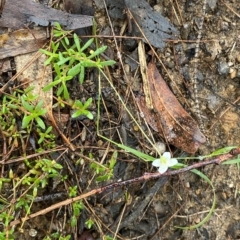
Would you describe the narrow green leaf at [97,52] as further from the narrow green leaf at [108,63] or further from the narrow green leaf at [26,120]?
the narrow green leaf at [26,120]

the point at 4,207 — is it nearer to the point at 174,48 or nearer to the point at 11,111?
the point at 11,111

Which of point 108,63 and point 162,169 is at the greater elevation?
point 108,63

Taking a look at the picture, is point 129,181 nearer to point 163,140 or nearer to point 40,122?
point 163,140

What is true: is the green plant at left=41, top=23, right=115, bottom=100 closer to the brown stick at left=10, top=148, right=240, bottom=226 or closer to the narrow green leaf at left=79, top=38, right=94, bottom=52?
the narrow green leaf at left=79, top=38, right=94, bottom=52

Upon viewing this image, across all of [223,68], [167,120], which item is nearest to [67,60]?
[167,120]

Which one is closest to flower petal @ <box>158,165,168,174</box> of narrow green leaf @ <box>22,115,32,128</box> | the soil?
the soil

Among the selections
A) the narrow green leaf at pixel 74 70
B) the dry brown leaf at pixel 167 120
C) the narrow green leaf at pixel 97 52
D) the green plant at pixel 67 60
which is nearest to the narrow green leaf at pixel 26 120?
the green plant at pixel 67 60

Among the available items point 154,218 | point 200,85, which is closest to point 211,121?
point 200,85
